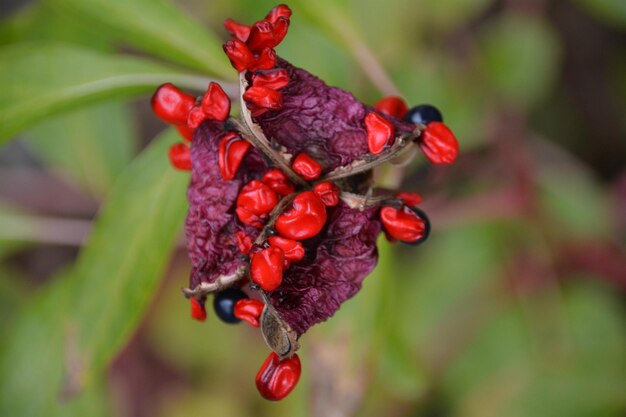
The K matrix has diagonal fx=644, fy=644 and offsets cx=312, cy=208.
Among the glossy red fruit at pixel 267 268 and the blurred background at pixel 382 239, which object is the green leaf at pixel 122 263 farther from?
the glossy red fruit at pixel 267 268

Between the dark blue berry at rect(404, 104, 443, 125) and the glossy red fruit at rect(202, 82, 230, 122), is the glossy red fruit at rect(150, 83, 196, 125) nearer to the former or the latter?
the glossy red fruit at rect(202, 82, 230, 122)

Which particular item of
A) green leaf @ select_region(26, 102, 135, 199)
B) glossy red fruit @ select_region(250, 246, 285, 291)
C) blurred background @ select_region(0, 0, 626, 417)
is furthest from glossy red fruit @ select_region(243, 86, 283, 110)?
green leaf @ select_region(26, 102, 135, 199)

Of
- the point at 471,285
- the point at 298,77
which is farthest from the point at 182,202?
the point at 471,285

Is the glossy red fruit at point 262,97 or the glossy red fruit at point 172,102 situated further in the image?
the glossy red fruit at point 172,102

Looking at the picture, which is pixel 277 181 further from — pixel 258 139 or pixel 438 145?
pixel 438 145

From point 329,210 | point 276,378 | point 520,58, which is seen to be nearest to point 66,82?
point 329,210

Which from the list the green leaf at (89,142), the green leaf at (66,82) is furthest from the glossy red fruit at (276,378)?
the green leaf at (89,142)

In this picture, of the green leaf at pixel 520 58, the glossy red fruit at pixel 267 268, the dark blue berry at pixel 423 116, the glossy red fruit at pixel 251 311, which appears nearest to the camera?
the glossy red fruit at pixel 267 268
